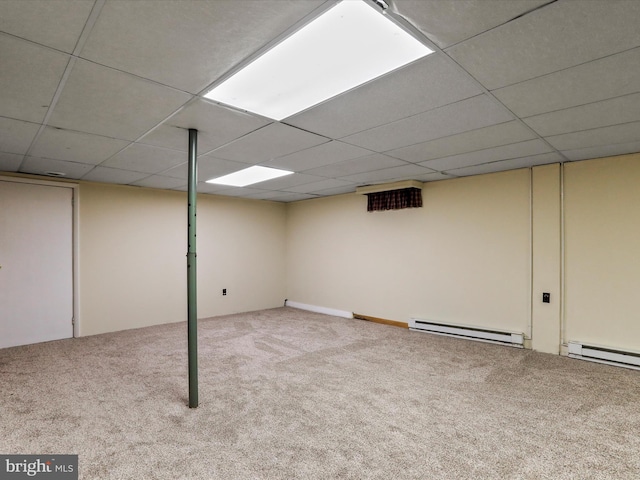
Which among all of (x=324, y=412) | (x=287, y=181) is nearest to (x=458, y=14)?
(x=324, y=412)

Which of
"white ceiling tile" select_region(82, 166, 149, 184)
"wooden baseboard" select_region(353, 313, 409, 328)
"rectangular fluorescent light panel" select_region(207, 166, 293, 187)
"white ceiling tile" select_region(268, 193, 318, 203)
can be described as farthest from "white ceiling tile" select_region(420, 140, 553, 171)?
"white ceiling tile" select_region(82, 166, 149, 184)

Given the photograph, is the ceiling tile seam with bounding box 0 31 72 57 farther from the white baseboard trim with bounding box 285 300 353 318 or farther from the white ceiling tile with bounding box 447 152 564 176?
the white baseboard trim with bounding box 285 300 353 318

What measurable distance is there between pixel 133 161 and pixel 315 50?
2.78m

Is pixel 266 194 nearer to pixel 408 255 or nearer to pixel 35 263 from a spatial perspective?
pixel 408 255

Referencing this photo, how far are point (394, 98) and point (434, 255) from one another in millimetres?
3130

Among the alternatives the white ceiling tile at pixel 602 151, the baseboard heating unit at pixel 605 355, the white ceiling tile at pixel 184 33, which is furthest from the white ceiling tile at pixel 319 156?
the baseboard heating unit at pixel 605 355

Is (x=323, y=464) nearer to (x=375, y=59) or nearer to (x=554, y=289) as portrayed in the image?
(x=375, y=59)

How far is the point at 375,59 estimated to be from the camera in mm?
1672

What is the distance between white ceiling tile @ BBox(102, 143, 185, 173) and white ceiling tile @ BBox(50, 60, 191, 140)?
469mm

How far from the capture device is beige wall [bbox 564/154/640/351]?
3.33 metres

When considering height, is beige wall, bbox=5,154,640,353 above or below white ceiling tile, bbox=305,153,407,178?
below

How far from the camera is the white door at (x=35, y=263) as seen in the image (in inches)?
162

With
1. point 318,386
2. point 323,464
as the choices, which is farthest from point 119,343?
point 323,464

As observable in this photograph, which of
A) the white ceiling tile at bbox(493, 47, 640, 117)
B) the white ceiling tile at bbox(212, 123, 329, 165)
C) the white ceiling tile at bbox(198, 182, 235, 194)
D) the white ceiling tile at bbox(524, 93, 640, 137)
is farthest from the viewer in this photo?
the white ceiling tile at bbox(198, 182, 235, 194)
